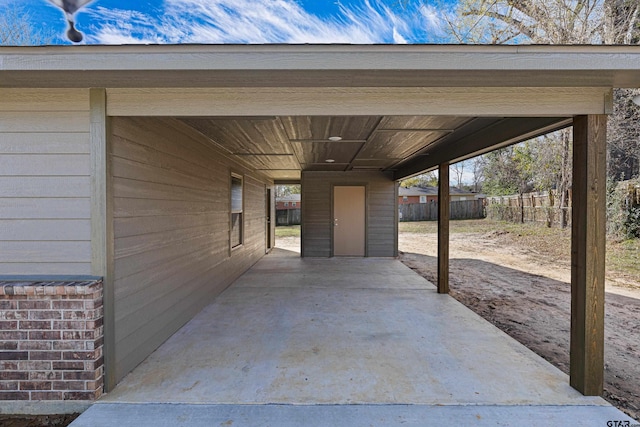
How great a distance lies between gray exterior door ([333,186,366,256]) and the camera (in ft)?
27.1

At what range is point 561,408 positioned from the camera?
2.10 meters

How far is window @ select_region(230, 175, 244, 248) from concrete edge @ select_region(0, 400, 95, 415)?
11.1 ft

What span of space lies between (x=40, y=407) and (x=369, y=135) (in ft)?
12.5

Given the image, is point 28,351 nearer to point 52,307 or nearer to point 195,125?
point 52,307

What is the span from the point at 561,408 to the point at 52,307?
3.49 metres

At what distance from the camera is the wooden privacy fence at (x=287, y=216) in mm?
20312

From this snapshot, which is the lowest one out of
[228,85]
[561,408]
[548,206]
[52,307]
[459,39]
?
[561,408]

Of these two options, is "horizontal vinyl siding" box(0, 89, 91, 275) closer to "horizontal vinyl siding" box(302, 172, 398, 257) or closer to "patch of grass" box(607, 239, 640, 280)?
"horizontal vinyl siding" box(302, 172, 398, 257)

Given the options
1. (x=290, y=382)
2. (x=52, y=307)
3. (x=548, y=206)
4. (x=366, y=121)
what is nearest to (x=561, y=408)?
(x=290, y=382)

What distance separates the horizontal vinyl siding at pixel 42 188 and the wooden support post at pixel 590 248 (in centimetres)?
351

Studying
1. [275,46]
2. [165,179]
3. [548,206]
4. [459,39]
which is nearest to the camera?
[275,46]

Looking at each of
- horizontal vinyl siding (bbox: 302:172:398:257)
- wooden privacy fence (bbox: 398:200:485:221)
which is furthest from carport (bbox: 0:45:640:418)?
wooden privacy fence (bbox: 398:200:485:221)

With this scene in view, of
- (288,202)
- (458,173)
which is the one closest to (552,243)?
(288,202)

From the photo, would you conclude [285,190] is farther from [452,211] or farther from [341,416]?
[341,416]
